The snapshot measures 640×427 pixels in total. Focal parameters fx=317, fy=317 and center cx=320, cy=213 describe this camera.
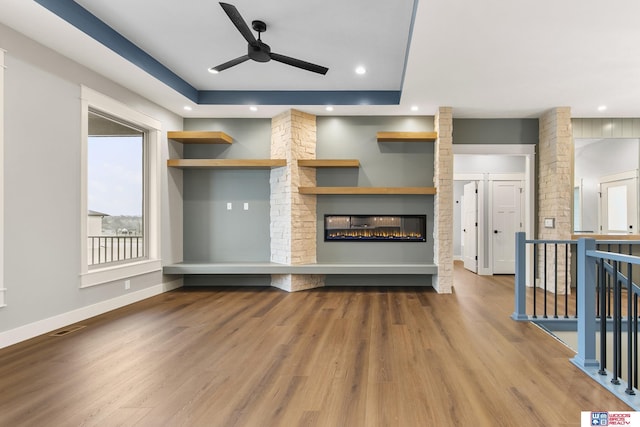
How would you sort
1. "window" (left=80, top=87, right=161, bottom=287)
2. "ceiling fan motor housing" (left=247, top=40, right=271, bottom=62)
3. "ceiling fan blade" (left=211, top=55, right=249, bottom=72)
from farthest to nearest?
"window" (left=80, top=87, right=161, bottom=287), "ceiling fan blade" (left=211, top=55, right=249, bottom=72), "ceiling fan motor housing" (left=247, top=40, right=271, bottom=62)

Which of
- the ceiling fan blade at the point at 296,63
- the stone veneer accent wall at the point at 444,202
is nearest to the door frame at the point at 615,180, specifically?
the stone veneer accent wall at the point at 444,202

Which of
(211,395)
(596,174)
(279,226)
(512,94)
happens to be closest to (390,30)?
(512,94)

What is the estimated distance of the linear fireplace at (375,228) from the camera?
515 cm

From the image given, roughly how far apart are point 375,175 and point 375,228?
864 millimetres

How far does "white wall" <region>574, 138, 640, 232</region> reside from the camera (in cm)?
527

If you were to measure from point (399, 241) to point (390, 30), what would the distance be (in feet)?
10.1

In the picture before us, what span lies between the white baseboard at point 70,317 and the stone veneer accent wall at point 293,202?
186 centimetres

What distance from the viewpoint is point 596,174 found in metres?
5.54

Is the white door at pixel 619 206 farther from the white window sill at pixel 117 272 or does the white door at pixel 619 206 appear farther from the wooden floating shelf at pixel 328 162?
the white window sill at pixel 117 272

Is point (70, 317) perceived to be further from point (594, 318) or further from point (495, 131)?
point (495, 131)

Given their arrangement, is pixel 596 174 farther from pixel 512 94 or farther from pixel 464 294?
pixel 464 294

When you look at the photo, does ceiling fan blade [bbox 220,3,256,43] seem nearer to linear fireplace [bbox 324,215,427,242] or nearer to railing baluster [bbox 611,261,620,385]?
linear fireplace [bbox 324,215,427,242]

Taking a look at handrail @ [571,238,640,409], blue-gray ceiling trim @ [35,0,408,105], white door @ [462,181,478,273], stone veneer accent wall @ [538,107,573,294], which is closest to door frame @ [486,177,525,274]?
white door @ [462,181,478,273]

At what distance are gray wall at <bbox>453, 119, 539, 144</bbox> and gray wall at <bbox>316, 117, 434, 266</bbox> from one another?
570mm
